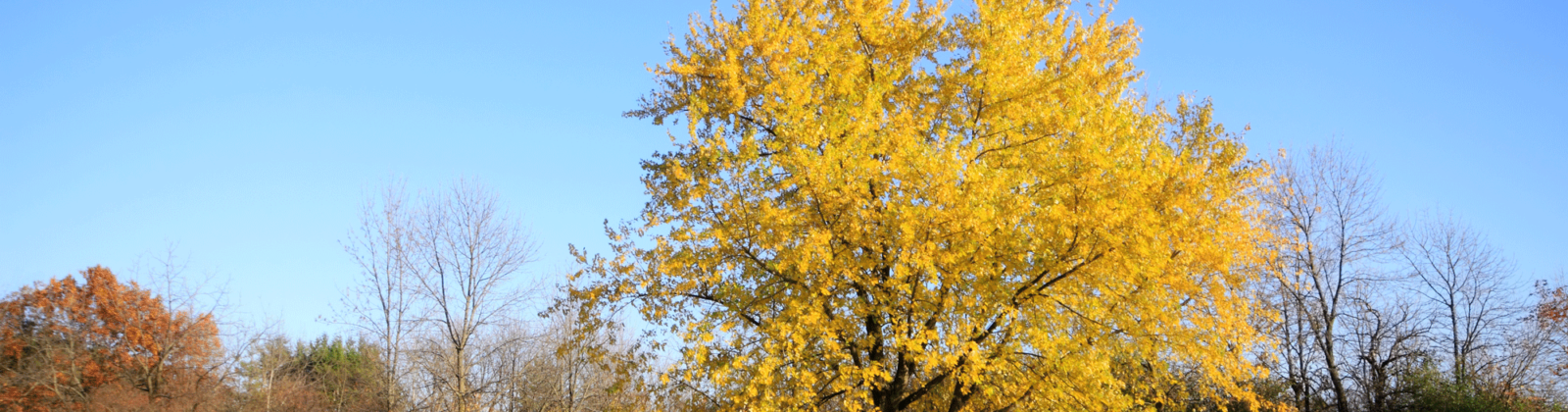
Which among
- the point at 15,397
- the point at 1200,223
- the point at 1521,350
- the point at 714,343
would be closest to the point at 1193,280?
the point at 1200,223

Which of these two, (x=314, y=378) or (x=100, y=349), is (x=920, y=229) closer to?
(x=100, y=349)

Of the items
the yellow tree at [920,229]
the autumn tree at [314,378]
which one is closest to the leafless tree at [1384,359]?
the yellow tree at [920,229]

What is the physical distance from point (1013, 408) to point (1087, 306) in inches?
66.0

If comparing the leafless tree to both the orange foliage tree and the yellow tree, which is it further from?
the orange foliage tree

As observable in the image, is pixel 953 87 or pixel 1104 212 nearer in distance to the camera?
pixel 1104 212

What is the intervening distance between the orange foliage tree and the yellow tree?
20.1 metres

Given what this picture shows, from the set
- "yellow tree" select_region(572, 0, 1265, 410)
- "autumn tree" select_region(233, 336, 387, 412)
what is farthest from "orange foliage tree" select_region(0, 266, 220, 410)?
"yellow tree" select_region(572, 0, 1265, 410)

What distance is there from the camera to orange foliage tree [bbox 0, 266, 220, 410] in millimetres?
24516

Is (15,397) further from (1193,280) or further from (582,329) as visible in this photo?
(1193,280)

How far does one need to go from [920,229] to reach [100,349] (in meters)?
27.8

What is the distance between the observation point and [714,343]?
9773mm

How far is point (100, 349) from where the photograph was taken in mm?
27094

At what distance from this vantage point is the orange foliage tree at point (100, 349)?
24.5m

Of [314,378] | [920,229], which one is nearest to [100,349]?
[314,378]
